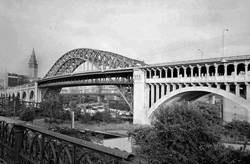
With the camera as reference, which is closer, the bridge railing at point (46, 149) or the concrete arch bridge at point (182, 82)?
the bridge railing at point (46, 149)

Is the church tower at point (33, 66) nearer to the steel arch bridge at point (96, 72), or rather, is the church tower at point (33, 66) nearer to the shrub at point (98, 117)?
the steel arch bridge at point (96, 72)

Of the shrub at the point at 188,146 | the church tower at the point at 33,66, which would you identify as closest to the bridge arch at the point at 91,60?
the shrub at the point at 188,146

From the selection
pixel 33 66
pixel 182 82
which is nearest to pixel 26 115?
pixel 182 82

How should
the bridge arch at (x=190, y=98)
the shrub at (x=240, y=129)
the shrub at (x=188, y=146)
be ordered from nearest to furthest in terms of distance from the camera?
the shrub at (x=188, y=146), the shrub at (x=240, y=129), the bridge arch at (x=190, y=98)

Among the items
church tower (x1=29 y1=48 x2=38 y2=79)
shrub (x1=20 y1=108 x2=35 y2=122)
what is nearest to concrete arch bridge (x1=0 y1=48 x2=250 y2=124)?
shrub (x1=20 y1=108 x2=35 y2=122)

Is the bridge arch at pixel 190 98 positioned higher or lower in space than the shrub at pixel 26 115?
higher

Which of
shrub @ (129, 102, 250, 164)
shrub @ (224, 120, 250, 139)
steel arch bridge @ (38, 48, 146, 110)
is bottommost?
shrub @ (224, 120, 250, 139)

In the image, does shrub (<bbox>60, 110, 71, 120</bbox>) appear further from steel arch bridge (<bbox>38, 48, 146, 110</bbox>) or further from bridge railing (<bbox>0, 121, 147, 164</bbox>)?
bridge railing (<bbox>0, 121, 147, 164</bbox>)
